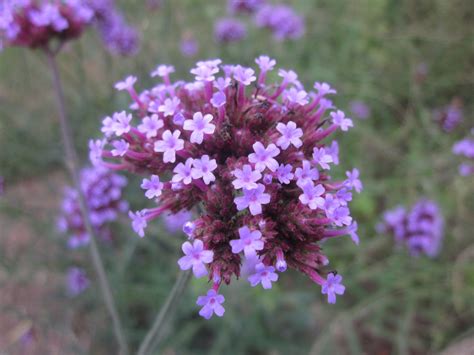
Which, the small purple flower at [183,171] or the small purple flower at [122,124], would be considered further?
the small purple flower at [122,124]

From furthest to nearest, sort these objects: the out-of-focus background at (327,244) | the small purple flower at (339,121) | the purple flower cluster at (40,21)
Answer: the out-of-focus background at (327,244) → the purple flower cluster at (40,21) → the small purple flower at (339,121)

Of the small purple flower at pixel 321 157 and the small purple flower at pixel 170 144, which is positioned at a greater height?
the small purple flower at pixel 170 144

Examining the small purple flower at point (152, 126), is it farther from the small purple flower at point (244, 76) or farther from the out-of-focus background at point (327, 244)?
the out-of-focus background at point (327, 244)

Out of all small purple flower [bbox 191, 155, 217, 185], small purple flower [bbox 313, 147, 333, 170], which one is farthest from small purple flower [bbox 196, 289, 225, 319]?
small purple flower [bbox 313, 147, 333, 170]

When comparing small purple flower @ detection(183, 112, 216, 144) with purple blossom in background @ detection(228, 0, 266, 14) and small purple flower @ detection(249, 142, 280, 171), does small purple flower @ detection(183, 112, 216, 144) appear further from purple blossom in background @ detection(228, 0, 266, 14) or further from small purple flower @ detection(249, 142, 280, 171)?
purple blossom in background @ detection(228, 0, 266, 14)

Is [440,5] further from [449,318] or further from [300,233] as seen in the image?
[300,233]

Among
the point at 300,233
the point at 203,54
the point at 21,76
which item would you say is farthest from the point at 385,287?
the point at 21,76

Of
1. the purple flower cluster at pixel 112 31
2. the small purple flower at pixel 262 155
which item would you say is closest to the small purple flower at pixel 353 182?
the small purple flower at pixel 262 155

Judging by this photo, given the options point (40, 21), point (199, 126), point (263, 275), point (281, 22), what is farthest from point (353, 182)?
point (281, 22)
